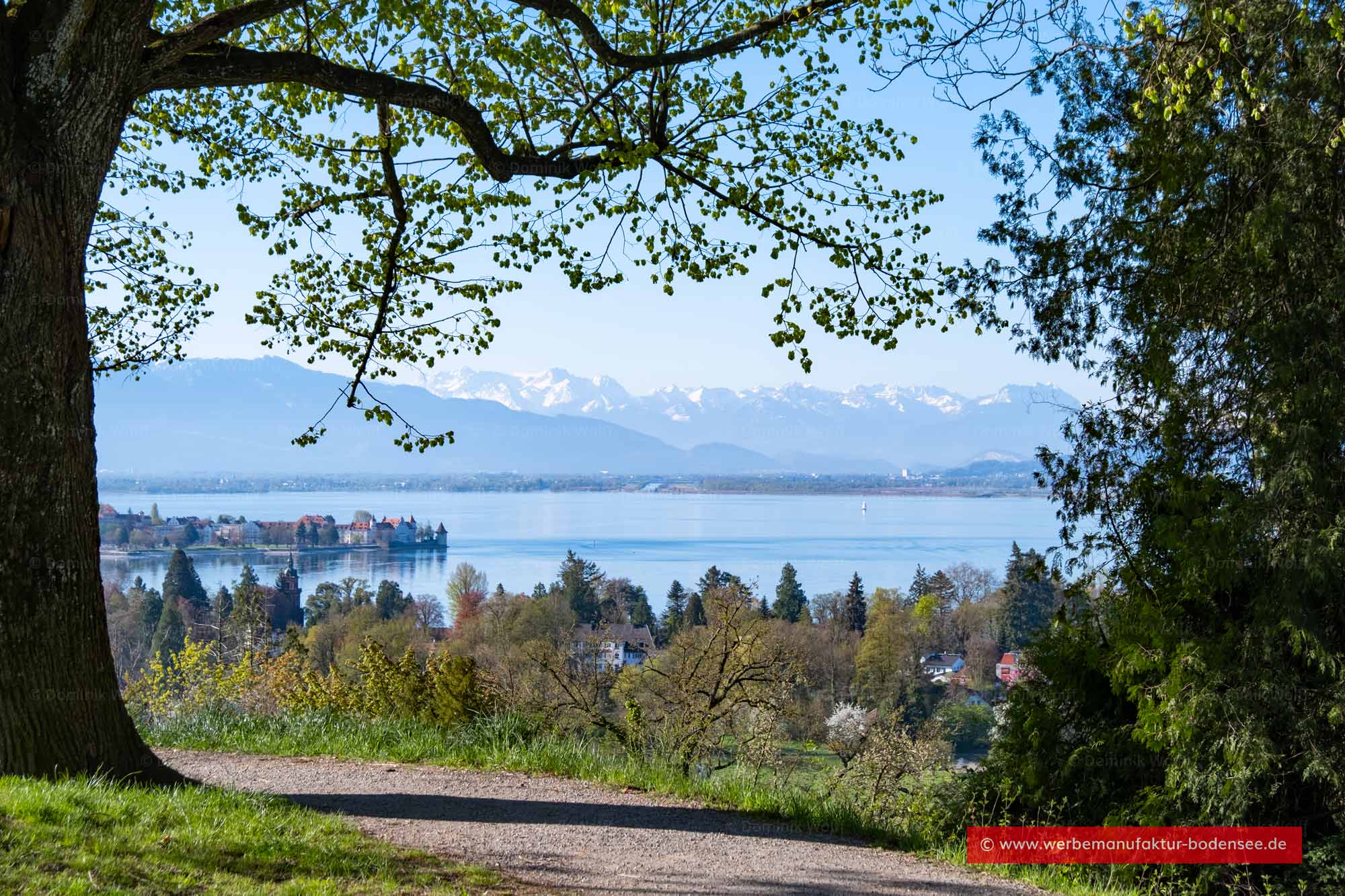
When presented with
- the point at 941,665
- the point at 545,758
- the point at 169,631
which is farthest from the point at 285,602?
the point at 545,758

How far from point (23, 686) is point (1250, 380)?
8.46m

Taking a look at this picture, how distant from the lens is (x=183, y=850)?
4129 mm

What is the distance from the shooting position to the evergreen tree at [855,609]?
1953 inches

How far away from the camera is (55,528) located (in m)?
4.91

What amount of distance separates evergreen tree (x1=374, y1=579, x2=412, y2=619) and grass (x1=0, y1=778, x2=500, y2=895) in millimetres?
45236

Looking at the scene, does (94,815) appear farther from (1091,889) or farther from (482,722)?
(1091,889)

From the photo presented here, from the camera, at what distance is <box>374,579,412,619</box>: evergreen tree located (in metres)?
50.1

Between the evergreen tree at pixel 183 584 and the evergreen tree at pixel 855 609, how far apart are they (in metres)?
33.2

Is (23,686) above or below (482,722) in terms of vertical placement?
above

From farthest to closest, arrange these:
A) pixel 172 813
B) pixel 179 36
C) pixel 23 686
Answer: pixel 179 36
pixel 23 686
pixel 172 813

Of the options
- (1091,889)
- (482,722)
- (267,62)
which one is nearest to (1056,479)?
(1091,889)

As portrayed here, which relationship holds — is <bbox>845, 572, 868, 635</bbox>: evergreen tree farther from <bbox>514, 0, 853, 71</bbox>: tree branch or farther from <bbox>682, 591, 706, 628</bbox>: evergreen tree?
<bbox>514, 0, 853, 71</bbox>: tree branch

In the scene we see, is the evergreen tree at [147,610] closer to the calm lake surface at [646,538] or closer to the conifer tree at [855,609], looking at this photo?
the calm lake surface at [646,538]

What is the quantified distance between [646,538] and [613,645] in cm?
10177
